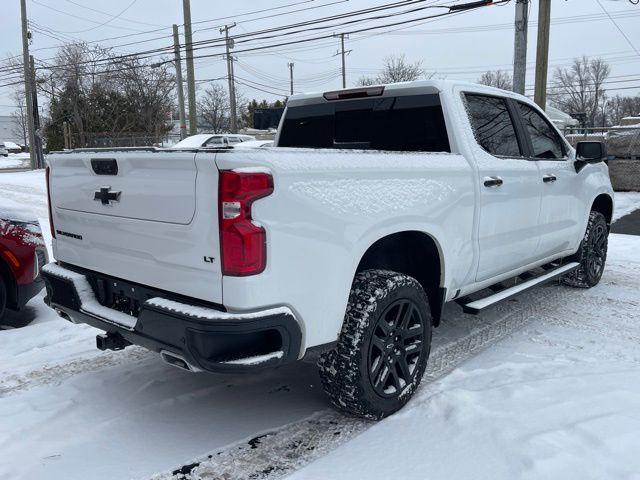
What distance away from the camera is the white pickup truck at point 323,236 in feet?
8.48

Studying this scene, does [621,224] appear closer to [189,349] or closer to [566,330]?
[566,330]

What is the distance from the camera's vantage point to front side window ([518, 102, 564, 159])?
4.80 metres

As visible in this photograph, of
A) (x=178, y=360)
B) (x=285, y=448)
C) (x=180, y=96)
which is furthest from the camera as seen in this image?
(x=180, y=96)

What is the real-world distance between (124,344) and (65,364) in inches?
47.9

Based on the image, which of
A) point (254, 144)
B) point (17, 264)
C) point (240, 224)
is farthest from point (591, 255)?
point (254, 144)

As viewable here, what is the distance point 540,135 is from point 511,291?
4.85ft

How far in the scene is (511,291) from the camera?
4.39 meters

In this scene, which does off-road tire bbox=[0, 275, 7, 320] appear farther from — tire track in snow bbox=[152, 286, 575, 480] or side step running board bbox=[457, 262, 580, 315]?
side step running board bbox=[457, 262, 580, 315]

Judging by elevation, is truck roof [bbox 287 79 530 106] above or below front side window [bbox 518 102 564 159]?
above

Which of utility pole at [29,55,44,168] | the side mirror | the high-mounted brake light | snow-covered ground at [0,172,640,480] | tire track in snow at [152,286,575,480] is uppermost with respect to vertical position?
utility pole at [29,55,44,168]

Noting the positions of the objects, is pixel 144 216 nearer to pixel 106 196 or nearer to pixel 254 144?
pixel 106 196

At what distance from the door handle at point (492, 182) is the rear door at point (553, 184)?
0.77 meters

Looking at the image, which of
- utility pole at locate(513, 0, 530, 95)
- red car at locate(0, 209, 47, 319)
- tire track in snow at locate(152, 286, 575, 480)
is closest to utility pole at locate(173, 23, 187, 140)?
utility pole at locate(513, 0, 530, 95)

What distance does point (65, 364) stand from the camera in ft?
13.7
